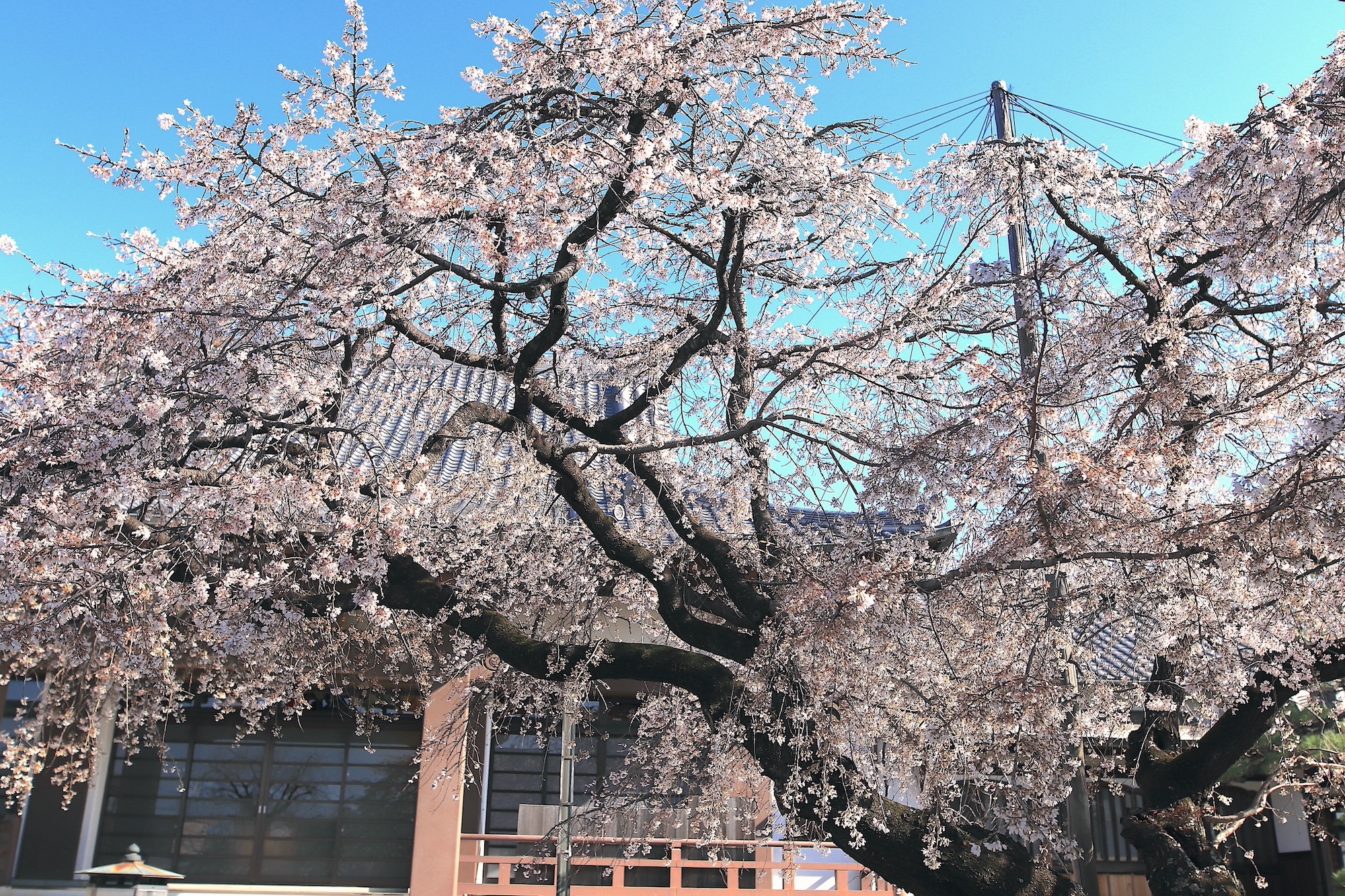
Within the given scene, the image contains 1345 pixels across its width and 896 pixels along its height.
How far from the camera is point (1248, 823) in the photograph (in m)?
10.2

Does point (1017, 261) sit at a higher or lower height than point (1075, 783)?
higher

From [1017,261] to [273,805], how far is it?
8.19 m

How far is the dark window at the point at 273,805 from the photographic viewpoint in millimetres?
9008

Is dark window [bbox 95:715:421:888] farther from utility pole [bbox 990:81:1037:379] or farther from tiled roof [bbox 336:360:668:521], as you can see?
utility pole [bbox 990:81:1037:379]

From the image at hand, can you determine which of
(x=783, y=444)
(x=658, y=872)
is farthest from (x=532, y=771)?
(x=783, y=444)

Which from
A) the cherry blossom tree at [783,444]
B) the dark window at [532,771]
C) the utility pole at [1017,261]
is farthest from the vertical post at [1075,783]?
the dark window at [532,771]

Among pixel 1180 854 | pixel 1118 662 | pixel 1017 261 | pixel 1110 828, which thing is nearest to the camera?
pixel 1180 854

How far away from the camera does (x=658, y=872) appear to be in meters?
8.68

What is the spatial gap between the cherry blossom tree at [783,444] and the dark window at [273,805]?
11.8 ft

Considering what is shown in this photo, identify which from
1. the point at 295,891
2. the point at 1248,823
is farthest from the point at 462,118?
the point at 1248,823

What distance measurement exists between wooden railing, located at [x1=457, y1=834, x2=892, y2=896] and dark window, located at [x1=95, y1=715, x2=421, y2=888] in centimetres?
115

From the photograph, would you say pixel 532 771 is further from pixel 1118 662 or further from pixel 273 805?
pixel 1118 662

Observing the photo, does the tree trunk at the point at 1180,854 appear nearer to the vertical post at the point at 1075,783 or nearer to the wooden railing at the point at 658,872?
the vertical post at the point at 1075,783

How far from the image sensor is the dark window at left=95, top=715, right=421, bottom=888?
9.01 m
